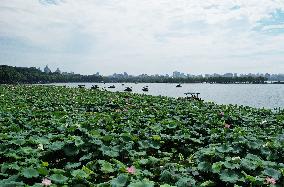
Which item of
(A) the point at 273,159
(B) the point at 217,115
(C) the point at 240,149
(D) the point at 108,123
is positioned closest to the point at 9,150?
(D) the point at 108,123

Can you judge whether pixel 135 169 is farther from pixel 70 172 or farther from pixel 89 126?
pixel 89 126

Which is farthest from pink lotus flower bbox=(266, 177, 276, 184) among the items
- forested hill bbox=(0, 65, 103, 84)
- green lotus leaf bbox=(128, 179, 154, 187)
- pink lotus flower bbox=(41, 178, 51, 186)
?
forested hill bbox=(0, 65, 103, 84)

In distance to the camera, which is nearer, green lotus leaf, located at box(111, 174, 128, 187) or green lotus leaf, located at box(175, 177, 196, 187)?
green lotus leaf, located at box(111, 174, 128, 187)

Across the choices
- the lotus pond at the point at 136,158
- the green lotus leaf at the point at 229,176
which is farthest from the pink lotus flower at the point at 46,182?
the green lotus leaf at the point at 229,176

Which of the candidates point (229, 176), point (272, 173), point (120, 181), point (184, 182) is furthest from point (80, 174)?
point (272, 173)

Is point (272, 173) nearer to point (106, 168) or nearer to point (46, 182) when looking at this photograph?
point (106, 168)

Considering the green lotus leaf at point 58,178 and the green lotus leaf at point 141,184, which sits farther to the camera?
the green lotus leaf at point 58,178

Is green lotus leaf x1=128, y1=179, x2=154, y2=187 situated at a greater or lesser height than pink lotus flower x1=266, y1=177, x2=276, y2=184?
greater

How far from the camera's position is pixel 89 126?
1136 centimetres

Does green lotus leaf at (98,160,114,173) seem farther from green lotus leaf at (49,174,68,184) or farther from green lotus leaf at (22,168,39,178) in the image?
green lotus leaf at (22,168,39,178)

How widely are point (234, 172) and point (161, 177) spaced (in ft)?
5.22

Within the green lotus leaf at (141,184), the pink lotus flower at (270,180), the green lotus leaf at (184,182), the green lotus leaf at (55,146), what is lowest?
the pink lotus flower at (270,180)

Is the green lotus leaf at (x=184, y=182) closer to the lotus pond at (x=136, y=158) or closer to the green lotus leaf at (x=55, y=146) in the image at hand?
the lotus pond at (x=136, y=158)

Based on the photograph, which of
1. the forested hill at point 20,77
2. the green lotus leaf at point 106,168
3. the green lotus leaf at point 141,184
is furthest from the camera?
the forested hill at point 20,77
